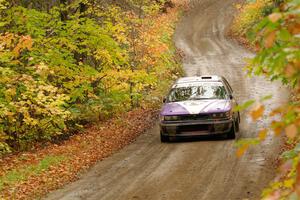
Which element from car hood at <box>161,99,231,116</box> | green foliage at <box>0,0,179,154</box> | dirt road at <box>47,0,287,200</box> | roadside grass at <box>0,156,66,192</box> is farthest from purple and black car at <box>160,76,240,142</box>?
roadside grass at <box>0,156,66,192</box>

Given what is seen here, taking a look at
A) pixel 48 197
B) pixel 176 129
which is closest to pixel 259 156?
pixel 176 129

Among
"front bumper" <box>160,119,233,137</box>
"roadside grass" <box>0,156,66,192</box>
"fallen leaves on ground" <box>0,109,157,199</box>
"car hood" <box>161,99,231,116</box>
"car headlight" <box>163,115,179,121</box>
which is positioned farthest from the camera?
"car headlight" <box>163,115,179,121</box>

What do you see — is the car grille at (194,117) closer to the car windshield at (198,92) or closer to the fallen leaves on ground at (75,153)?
the car windshield at (198,92)

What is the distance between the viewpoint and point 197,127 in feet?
45.8

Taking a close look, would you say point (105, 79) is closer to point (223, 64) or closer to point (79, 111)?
point (79, 111)

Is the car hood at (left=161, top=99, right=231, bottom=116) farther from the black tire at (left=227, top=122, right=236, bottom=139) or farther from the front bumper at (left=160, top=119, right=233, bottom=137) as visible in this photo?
the black tire at (left=227, top=122, right=236, bottom=139)

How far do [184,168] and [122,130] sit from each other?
5481 mm

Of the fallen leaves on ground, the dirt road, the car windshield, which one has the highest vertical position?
the car windshield

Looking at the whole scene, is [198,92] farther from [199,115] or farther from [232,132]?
[232,132]

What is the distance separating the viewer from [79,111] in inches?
675

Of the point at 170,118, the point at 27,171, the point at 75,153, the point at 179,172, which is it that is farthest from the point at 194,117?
the point at 27,171

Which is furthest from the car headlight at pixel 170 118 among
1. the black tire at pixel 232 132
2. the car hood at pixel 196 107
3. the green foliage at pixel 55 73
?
the green foliage at pixel 55 73

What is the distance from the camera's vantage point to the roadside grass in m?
10.9

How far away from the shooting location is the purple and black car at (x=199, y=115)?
1388 cm
